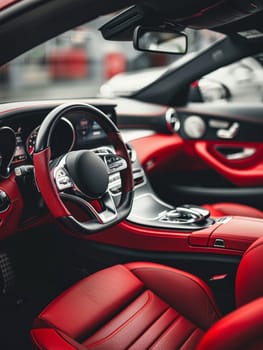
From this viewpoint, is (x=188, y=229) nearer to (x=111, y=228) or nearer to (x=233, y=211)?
(x=111, y=228)

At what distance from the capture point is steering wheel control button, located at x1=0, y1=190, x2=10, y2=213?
1.69m

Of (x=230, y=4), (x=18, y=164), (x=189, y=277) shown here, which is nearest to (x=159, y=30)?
(x=230, y=4)

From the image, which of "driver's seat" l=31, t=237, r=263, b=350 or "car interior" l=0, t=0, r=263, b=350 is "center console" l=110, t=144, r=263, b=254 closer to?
"car interior" l=0, t=0, r=263, b=350

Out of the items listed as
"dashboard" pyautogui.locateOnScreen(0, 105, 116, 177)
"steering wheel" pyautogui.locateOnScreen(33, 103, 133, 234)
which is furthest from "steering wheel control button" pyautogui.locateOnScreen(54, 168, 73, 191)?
"dashboard" pyautogui.locateOnScreen(0, 105, 116, 177)

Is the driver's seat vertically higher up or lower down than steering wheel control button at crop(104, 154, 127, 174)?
lower down

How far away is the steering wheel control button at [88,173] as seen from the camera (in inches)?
59.2

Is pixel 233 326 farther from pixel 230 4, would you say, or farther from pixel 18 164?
pixel 18 164

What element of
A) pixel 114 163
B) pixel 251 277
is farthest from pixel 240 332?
pixel 114 163

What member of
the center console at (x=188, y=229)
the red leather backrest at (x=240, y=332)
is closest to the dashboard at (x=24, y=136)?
the center console at (x=188, y=229)

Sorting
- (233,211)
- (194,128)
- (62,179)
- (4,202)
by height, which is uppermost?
(62,179)

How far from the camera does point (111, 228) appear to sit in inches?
83.4

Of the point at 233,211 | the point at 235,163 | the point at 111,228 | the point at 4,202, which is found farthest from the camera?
the point at 235,163

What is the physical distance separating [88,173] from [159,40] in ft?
1.64

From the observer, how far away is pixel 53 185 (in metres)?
1.39
